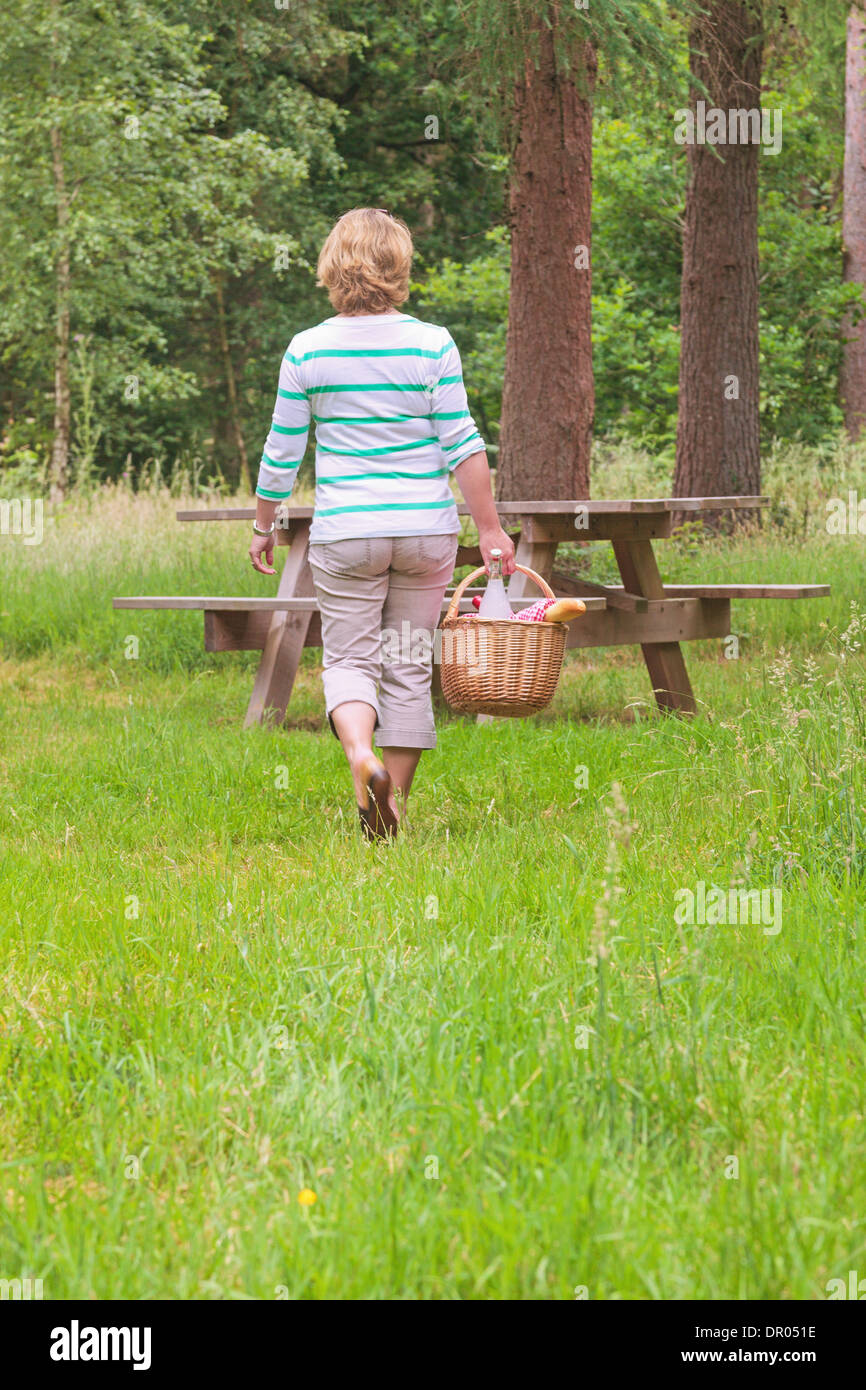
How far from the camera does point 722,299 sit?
11883 mm

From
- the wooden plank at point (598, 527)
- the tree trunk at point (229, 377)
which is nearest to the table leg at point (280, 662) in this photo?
the wooden plank at point (598, 527)

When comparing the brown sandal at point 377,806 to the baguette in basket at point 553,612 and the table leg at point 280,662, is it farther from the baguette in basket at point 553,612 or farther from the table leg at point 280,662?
the table leg at point 280,662

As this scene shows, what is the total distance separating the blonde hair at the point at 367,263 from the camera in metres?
4.22

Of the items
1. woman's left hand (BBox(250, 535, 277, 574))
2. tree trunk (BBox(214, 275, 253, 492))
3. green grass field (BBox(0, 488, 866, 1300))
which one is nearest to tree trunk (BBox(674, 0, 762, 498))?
green grass field (BBox(0, 488, 866, 1300))

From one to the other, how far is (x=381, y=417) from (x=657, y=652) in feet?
9.05

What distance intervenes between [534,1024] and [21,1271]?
0.90 meters

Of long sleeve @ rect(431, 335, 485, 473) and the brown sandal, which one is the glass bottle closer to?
long sleeve @ rect(431, 335, 485, 473)

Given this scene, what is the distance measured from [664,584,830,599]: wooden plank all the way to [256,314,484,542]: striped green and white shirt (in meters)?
2.66

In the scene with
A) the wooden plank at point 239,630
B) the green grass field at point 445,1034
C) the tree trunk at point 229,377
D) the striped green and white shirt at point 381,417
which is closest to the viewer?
the green grass field at point 445,1034

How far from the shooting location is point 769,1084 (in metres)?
2.23

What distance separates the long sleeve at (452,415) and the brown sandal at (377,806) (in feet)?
3.05

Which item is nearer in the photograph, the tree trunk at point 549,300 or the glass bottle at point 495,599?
the glass bottle at point 495,599

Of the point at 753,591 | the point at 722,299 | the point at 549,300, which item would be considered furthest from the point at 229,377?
the point at 753,591
